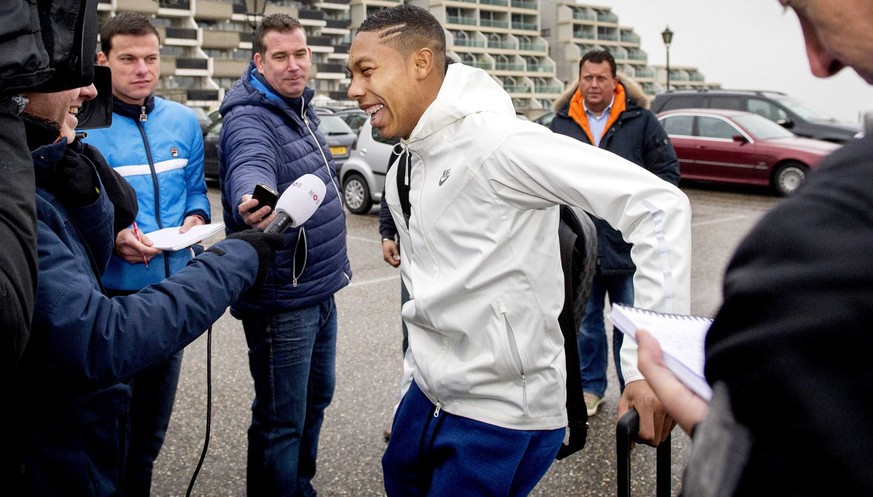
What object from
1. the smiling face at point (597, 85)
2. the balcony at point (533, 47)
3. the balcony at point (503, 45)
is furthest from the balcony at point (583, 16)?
the smiling face at point (597, 85)

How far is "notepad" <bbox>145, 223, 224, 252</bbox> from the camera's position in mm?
2781

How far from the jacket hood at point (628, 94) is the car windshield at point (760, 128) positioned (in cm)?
1005

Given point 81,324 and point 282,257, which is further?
point 282,257

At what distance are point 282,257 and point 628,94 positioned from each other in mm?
2836

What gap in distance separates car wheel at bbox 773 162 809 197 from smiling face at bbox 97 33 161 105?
1212 centimetres

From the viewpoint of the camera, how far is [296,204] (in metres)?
2.33

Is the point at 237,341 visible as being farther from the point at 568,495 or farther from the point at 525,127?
the point at 525,127

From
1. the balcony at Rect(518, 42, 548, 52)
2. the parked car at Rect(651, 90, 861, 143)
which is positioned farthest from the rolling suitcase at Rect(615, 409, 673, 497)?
the balcony at Rect(518, 42, 548, 52)

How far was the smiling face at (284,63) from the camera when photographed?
129 inches

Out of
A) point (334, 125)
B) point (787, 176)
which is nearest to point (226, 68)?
point (334, 125)

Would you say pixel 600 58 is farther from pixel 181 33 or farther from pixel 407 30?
pixel 181 33

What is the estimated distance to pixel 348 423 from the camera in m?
4.59

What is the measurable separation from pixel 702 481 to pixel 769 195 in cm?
1470

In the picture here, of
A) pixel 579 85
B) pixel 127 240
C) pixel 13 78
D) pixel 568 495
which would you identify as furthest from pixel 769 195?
pixel 13 78
